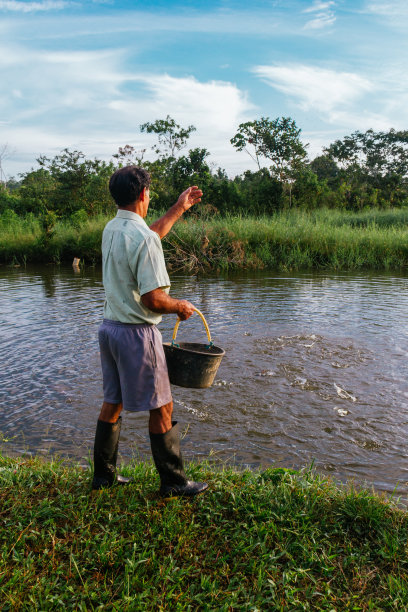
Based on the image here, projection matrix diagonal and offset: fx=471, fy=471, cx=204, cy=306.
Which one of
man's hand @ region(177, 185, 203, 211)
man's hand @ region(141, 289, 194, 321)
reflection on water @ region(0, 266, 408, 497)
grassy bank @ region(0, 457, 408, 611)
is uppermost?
man's hand @ region(177, 185, 203, 211)

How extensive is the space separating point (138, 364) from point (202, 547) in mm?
939

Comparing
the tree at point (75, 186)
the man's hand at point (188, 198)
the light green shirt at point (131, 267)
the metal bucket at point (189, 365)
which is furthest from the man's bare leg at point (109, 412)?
the tree at point (75, 186)

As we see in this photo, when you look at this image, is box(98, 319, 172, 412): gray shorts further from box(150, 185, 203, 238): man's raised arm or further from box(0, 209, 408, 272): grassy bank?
box(0, 209, 408, 272): grassy bank

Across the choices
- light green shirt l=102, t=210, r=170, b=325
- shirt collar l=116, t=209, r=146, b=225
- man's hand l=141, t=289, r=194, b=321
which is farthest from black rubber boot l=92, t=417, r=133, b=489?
shirt collar l=116, t=209, r=146, b=225

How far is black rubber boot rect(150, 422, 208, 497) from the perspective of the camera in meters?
2.60

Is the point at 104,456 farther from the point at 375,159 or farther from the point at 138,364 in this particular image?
the point at 375,159

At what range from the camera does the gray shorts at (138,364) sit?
8.22 feet

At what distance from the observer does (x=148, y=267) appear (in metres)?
2.41

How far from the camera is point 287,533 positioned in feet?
7.63

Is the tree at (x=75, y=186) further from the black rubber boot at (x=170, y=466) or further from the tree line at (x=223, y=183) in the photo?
the black rubber boot at (x=170, y=466)

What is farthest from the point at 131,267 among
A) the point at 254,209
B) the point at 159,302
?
the point at 254,209

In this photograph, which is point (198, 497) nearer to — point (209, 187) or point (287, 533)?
point (287, 533)

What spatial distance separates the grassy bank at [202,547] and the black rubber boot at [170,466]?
0.19ft

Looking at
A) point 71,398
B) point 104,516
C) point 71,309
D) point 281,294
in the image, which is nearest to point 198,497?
point 104,516
